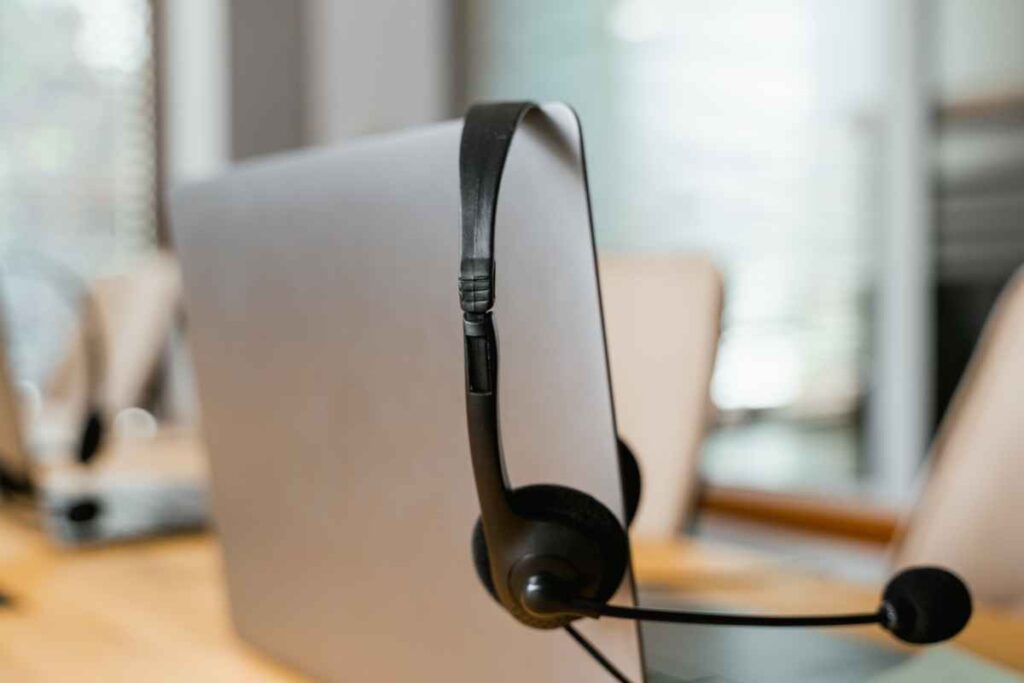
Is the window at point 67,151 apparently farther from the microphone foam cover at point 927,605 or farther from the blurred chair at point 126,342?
the microphone foam cover at point 927,605

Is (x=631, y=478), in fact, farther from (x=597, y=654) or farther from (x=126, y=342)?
(x=126, y=342)

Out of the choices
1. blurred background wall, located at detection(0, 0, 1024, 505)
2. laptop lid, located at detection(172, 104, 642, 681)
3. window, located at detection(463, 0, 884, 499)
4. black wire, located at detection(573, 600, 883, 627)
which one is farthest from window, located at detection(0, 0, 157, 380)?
black wire, located at detection(573, 600, 883, 627)

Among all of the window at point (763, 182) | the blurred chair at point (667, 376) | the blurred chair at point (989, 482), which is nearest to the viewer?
the blurred chair at point (989, 482)

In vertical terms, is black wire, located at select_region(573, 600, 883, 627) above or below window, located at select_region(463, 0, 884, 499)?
above

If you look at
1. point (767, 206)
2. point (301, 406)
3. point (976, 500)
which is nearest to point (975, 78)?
point (767, 206)

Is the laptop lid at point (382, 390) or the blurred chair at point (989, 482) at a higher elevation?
the laptop lid at point (382, 390)

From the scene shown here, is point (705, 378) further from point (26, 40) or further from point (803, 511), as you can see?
point (26, 40)

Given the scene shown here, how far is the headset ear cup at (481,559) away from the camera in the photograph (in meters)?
0.49

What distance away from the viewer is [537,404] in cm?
48

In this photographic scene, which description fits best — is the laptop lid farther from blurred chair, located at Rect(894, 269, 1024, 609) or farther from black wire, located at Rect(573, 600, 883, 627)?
blurred chair, located at Rect(894, 269, 1024, 609)

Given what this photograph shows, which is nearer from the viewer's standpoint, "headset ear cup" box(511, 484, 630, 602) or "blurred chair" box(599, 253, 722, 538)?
"headset ear cup" box(511, 484, 630, 602)

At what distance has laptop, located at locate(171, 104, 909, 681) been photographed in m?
0.47

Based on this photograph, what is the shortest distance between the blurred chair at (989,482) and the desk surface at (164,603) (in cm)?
13

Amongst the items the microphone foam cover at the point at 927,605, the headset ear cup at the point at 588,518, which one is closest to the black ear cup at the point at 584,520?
the headset ear cup at the point at 588,518
